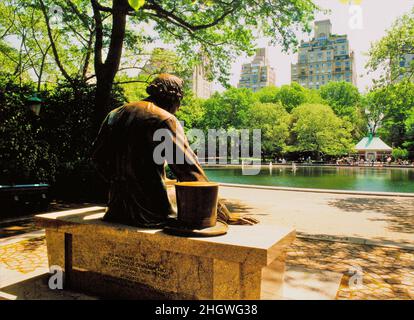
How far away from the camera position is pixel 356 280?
473 centimetres

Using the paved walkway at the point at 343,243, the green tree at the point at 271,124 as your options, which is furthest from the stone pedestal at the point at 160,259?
the green tree at the point at 271,124

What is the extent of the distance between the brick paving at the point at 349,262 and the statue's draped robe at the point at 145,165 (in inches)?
90.5

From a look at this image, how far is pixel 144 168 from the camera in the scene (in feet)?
12.5

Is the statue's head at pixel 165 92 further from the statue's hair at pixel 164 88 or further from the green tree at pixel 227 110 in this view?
the green tree at pixel 227 110

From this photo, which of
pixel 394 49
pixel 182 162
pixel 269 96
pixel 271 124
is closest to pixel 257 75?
pixel 269 96

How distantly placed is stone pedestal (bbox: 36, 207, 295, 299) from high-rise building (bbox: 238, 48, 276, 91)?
151 meters

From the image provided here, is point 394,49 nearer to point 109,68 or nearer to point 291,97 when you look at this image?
point 109,68

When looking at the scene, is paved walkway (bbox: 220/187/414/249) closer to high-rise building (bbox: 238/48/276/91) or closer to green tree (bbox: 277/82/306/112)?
green tree (bbox: 277/82/306/112)

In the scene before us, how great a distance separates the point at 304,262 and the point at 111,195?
3492mm

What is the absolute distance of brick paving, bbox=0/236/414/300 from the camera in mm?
4432

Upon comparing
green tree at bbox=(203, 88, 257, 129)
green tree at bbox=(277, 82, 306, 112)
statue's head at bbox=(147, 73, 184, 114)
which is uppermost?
green tree at bbox=(277, 82, 306, 112)

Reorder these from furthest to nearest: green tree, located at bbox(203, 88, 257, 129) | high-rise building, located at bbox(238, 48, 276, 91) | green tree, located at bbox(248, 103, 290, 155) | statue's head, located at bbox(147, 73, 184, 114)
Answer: high-rise building, located at bbox(238, 48, 276, 91)
green tree, located at bbox(203, 88, 257, 129)
green tree, located at bbox(248, 103, 290, 155)
statue's head, located at bbox(147, 73, 184, 114)

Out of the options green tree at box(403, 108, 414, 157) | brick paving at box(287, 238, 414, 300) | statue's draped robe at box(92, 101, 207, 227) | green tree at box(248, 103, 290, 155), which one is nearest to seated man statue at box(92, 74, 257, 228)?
statue's draped robe at box(92, 101, 207, 227)

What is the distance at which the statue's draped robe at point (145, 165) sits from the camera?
3740 millimetres
